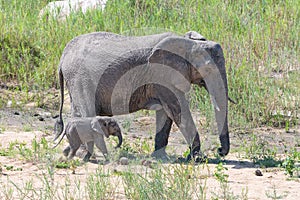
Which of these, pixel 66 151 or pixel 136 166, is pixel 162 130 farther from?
pixel 136 166

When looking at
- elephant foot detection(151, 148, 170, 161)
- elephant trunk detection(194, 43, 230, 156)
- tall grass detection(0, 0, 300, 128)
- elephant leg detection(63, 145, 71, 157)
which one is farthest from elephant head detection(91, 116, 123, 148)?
tall grass detection(0, 0, 300, 128)

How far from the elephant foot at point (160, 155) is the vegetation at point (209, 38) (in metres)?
0.22

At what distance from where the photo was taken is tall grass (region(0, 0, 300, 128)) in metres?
10.8

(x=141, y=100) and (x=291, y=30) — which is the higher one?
(x=291, y=30)

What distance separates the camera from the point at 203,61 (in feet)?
28.1

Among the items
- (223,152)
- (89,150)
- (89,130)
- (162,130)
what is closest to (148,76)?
(162,130)

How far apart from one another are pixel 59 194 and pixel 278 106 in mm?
4875

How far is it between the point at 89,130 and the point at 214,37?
4.52m

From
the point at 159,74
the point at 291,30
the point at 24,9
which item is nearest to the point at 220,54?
the point at 159,74

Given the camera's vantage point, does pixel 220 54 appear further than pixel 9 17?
No

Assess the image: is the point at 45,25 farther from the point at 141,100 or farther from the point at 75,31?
the point at 141,100

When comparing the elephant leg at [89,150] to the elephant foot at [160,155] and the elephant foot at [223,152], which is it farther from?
the elephant foot at [223,152]

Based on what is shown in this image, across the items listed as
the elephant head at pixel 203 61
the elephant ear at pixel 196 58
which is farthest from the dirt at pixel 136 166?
the elephant ear at pixel 196 58

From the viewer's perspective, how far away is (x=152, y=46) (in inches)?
340
